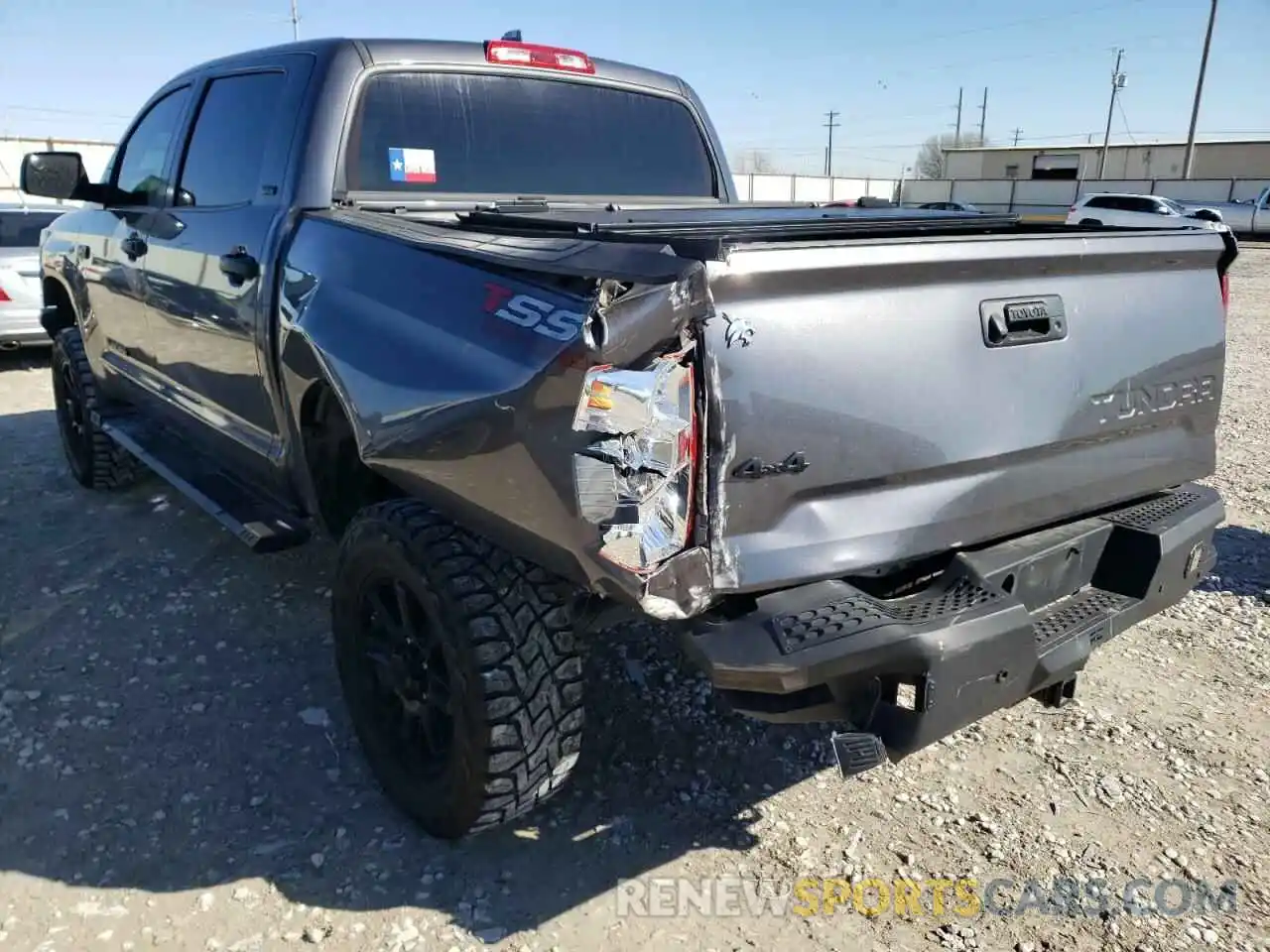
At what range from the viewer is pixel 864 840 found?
2568 mm

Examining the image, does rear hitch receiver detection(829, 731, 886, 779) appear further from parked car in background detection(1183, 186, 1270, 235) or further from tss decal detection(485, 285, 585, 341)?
parked car in background detection(1183, 186, 1270, 235)

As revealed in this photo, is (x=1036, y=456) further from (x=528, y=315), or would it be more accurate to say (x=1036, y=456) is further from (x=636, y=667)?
(x=636, y=667)

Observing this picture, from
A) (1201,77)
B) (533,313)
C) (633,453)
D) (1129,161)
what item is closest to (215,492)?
(533,313)

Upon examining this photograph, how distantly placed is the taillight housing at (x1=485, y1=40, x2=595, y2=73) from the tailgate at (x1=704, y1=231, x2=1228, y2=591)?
218 cm

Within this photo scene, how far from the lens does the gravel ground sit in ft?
7.52

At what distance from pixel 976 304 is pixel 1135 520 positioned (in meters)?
0.86

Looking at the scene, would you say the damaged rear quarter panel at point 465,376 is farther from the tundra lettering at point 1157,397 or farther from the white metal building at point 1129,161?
the white metal building at point 1129,161

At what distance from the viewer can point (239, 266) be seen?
317 centimetres

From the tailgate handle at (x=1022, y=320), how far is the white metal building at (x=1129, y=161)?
51.9 m

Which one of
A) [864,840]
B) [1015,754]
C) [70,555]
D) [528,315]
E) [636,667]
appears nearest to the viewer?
[528,315]

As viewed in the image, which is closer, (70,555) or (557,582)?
(557,582)

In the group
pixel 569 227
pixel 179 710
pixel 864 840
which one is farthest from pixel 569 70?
pixel 864 840

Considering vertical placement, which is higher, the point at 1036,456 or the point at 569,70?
the point at 569,70

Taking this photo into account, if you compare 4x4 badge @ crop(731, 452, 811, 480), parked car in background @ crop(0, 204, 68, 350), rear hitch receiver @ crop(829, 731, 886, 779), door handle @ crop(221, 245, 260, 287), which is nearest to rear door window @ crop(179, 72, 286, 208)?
door handle @ crop(221, 245, 260, 287)
